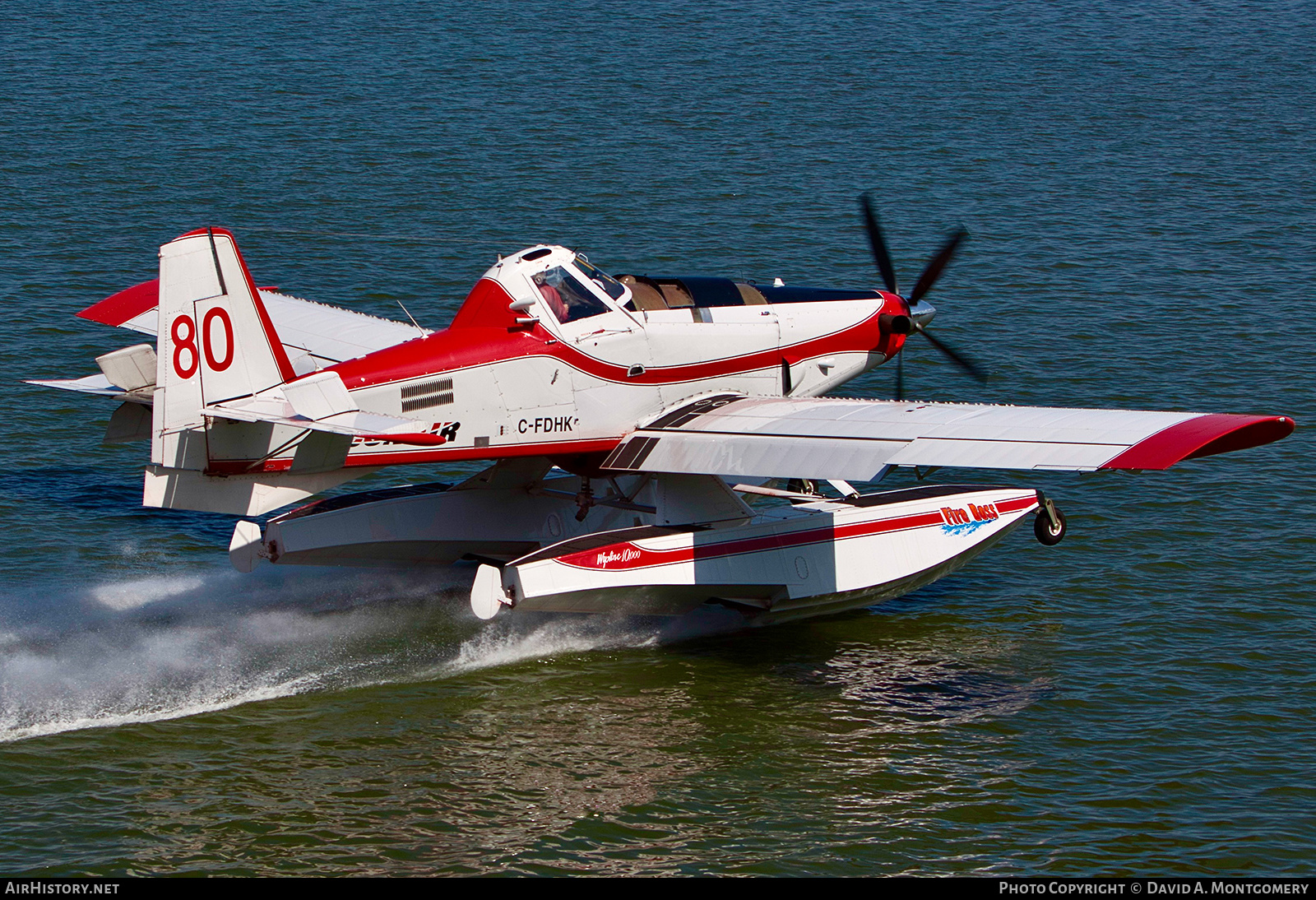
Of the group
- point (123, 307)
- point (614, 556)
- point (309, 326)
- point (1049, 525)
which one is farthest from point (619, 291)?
point (123, 307)

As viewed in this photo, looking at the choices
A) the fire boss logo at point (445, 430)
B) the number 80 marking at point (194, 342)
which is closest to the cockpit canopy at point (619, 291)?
the fire boss logo at point (445, 430)

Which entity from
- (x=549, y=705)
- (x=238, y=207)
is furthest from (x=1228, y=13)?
(x=549, y=705)

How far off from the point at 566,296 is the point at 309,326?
526 cm

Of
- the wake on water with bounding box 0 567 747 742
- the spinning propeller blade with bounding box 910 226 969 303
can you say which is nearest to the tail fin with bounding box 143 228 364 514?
the wake on water with bounding box 0 567 747 742

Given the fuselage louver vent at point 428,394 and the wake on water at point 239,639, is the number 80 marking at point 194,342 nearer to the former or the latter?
the fuselage louver vent at point 428,394

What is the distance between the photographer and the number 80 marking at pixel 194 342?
48.5 feet

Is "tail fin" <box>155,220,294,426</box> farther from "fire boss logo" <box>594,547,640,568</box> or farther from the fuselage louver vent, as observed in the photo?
"fire boss logo" <box>594,547,640,568</box>

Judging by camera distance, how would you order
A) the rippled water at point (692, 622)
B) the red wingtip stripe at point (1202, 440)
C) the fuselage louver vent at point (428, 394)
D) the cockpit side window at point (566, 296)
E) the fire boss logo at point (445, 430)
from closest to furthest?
the rippled water at point (692, 622)
the red wingtip stripe at point (1202, 440)
the fuselage louver vent at point (428, 394)
the fire boss logo at point (445, 430)
the cockpit side window at point (566, 296)

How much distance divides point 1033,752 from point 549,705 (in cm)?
514

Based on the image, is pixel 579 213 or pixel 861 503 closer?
pixel 861 503

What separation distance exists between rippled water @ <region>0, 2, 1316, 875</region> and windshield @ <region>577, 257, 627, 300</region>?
407 centimetres

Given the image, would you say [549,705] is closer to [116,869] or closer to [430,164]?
[116,869]

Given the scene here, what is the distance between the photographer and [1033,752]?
1498 cm

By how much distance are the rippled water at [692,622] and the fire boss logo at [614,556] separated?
1.38 metres
